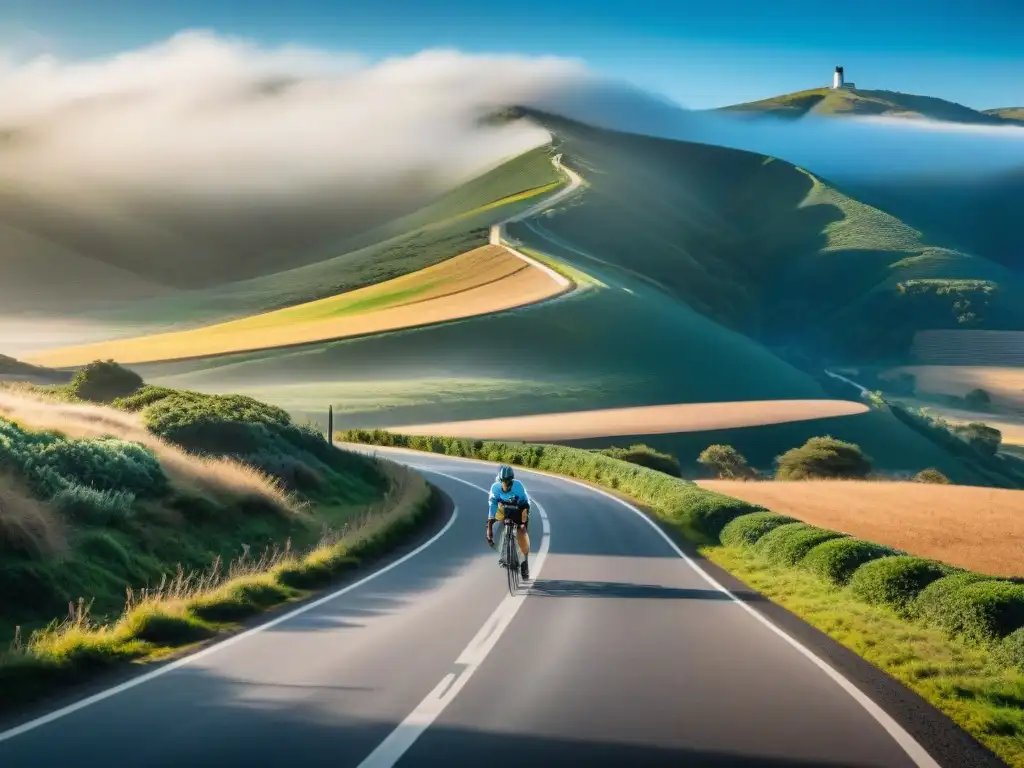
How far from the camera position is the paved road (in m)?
9.89

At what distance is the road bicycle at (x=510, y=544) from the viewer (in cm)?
2144

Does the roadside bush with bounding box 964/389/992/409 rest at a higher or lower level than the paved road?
lower

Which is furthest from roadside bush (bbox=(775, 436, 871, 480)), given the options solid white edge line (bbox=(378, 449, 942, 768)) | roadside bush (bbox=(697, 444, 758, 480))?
solid white edge line (bbox=(378, 449, 942, 768))

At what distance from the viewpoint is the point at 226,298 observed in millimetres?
199875

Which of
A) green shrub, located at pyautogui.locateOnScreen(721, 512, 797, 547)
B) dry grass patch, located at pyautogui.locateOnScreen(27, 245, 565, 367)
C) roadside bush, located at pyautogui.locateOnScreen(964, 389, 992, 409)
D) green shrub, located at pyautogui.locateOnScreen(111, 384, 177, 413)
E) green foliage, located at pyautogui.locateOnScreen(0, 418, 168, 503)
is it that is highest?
dry grass patch, located at pyautogui.locateOnScreen(27, 245, 565, 367)

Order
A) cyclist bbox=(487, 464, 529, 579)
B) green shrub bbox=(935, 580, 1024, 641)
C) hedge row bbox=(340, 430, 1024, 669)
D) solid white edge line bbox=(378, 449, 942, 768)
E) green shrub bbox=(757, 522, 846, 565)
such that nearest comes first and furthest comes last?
solid white edge line bbox=(378, 449, 942, 768) → green shrub bbox=(935, 580, 1024, 641) → hedge row bbox=(340, 430, 1024, 669) → cyclist bbox=(487, 464, 529, 579) → green shrub bbox=(757, 522, 846, 565)

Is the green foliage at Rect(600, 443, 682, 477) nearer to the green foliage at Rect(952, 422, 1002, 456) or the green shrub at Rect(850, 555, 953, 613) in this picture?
the green foliage at Rect(952, 422, 1002, 456)

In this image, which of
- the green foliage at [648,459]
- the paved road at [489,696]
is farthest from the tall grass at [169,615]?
the green foliage at [648,459]

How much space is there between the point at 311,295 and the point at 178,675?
16838 cm

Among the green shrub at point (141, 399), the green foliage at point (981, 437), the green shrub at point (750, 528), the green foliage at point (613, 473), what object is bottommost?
the green foliage at point (981, 437)

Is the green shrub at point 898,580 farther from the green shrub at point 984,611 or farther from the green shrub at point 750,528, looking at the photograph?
the green shrub at point 750,528

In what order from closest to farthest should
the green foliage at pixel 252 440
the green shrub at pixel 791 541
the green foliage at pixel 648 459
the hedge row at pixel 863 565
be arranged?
the hedge row at pixel 863 565 → the green shrub at pixel 791 541 → the green foliage at pixel 252 440 → the green foliage at pixel 648 459

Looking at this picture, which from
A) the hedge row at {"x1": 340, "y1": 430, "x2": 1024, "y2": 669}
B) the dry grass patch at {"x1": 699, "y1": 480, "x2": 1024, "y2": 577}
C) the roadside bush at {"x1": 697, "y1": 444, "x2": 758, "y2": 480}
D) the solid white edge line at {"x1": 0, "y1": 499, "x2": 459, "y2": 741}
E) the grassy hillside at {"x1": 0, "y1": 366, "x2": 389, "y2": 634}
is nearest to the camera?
the solid white edge line at {"x1": 0, "y1": 499, "x2": 459, "y2": 741}

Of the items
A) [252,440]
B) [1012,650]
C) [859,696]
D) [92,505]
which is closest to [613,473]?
[252,440]
